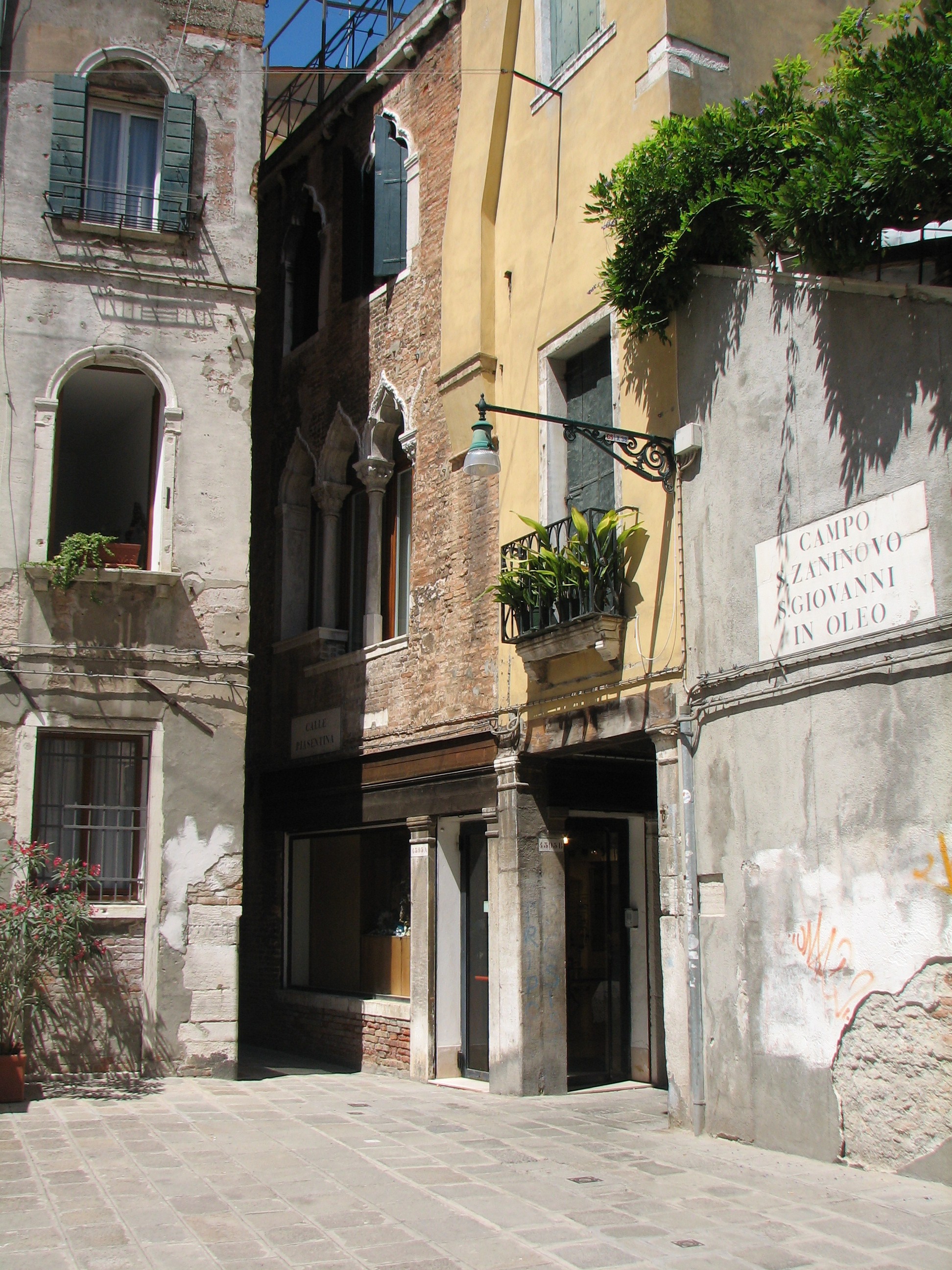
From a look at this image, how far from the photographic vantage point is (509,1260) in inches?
217

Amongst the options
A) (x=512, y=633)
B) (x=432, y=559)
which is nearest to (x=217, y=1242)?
(x=512, y=633)

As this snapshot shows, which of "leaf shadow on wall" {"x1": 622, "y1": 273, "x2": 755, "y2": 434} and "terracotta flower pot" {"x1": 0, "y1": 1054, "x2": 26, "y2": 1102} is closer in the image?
"leaf shadow on wall" {"x1": 622, "y1": 273, "x2": 755, "y2": 434}

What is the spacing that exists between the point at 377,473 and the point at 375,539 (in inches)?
27.2

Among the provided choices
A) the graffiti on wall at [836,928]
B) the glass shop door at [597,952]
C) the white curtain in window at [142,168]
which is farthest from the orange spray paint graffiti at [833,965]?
the white curtain in window at [142,168]

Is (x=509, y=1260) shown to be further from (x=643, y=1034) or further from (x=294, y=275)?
(x=294, y=275)

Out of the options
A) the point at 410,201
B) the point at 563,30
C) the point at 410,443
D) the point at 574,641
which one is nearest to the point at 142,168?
the point at 410,201

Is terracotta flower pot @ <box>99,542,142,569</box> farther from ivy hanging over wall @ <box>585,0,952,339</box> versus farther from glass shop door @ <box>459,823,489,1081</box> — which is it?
ivy hanging over wall @ <box>585,0,952,339</box>

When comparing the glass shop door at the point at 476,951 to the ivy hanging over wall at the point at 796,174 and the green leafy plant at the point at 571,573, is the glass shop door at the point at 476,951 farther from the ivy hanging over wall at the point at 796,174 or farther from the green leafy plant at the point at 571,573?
the ivy hanging over wall at the point at 796,174

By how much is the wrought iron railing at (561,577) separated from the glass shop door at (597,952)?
2.18 meters

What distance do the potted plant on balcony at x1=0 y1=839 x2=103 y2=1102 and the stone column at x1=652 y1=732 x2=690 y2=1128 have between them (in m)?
4.50

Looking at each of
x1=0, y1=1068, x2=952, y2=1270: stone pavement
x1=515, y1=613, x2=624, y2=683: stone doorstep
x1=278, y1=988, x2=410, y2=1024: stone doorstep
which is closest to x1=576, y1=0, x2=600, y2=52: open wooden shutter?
x1=515, y1=613, x2=624, y2=683: stone doorstep

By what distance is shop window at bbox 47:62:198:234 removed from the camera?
11523mm

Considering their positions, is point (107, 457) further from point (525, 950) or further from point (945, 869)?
point (945, 869)

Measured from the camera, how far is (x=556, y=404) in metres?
10.7
